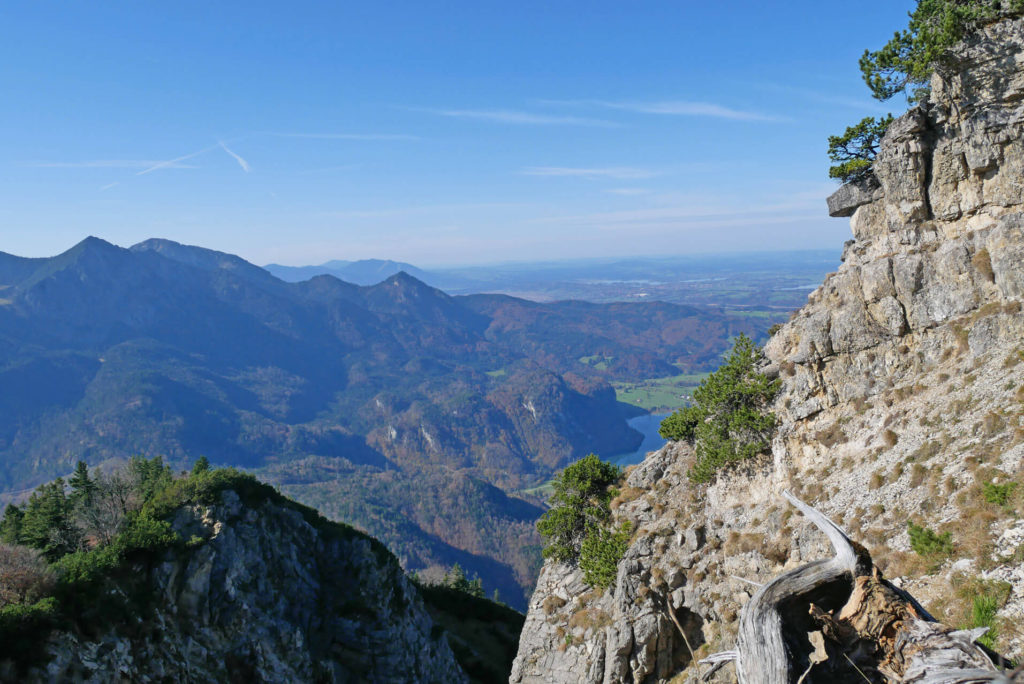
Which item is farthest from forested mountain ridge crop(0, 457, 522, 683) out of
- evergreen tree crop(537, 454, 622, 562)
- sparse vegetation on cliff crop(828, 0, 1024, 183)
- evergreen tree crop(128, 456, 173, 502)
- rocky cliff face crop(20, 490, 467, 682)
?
sparse vegetation on cliff crop(828, 0, 1024, 183)

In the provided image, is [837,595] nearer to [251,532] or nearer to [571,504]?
[571,504]

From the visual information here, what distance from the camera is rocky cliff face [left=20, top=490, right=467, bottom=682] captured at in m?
28.4

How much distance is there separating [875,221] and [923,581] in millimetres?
20391

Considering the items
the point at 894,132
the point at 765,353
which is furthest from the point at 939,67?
the point at 765,353

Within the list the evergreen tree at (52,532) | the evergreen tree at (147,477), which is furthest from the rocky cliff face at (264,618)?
the evergreen tree at (147,477)

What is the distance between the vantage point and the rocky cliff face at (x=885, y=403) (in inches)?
827

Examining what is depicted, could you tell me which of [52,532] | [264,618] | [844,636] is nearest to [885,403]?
[844,636]

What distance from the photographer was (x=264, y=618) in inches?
1414

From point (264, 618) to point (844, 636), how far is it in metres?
39.4

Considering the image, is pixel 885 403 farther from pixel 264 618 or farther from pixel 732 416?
pixel 264 618

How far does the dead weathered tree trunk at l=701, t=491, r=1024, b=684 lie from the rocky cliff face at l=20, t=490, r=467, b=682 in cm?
3255

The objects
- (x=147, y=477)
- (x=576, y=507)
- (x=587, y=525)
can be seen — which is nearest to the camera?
(x=587, y=525)

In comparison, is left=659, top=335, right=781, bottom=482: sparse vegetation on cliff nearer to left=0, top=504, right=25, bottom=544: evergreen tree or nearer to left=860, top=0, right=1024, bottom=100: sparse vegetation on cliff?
left=860, top=0, right=1024, bottom=100: sparse vegetation on cliff

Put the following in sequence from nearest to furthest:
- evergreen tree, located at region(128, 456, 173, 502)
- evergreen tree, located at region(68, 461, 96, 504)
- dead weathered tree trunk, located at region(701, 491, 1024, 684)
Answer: dead weathered tree trunk, located at region(701, 491, 1024, 684) → evergreen tree, located at region(68, 461, 96, 504) → evergreen tree, located at region(128, 456, 173, 502)
